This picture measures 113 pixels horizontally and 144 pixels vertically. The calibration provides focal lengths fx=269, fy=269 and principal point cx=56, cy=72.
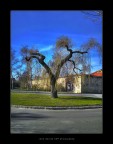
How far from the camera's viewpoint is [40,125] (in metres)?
2.70

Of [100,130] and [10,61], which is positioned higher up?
[10,61]

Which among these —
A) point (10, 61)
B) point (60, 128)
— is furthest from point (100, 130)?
point (10, 61)

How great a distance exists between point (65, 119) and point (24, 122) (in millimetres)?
457

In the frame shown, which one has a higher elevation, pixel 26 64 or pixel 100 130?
pixel 26 64

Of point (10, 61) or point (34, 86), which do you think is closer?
point (10, 61)
